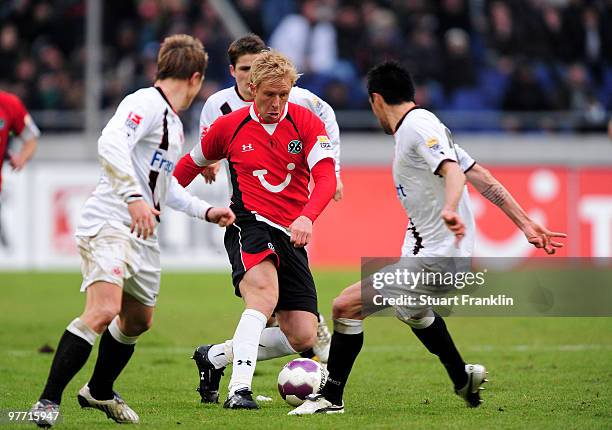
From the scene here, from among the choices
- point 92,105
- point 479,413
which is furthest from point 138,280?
point 92,105

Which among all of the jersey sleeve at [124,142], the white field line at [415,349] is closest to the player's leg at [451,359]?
the jersey sleeve at [124,142]

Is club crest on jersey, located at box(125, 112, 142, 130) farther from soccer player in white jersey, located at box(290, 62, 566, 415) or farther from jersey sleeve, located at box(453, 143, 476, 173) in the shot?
jersey sleeve, located at box(453, 143, 476, 173)

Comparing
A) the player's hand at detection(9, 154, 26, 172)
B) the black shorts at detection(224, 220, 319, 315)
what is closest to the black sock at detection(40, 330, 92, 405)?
the black shorts at detection(224, 220, 319, 315)

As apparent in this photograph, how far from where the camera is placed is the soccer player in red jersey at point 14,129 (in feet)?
35.1

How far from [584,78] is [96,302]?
15706 millimetres

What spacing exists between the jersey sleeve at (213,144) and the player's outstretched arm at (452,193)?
1.58m

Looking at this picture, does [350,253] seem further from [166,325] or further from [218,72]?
[166,325]

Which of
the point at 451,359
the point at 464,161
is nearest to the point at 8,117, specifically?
the point at 464,161

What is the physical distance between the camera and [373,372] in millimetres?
9555

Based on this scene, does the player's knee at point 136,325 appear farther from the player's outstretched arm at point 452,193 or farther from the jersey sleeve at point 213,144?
the player's outstretched arm at point 452,193

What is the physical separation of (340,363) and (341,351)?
8cm

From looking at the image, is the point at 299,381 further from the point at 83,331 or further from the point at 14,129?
the point at 14,129

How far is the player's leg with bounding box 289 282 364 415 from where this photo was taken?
Answer: 7.24 m

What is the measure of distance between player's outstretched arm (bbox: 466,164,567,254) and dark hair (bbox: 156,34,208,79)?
193 centimetres
